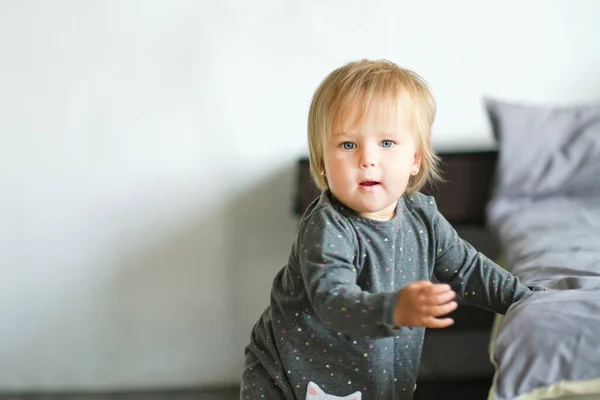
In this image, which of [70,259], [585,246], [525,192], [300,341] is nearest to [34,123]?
[70,259]

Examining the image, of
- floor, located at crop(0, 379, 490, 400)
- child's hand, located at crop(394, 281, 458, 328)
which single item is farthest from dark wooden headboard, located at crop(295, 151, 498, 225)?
child's hand, located at crop(394, 281, 458, 328)

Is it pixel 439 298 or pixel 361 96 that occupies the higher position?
pixel 361 96

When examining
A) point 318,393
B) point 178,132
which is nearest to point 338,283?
point 318,393

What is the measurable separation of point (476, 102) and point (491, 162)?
0.64 feet

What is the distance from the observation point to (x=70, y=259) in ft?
6.35

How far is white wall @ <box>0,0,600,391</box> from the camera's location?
180cm

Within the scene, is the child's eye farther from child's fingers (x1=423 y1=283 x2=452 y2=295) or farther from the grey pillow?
the grey pillow

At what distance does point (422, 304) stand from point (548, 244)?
2.01ft

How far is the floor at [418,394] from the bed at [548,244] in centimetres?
46

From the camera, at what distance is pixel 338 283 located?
3.02 feet

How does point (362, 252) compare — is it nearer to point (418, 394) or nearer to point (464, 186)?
point (464, 186)

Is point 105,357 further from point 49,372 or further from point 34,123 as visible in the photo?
point 34,123

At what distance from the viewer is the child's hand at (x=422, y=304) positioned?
0.82m

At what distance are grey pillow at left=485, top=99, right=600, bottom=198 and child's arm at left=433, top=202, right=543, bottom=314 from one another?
23.8 inches
